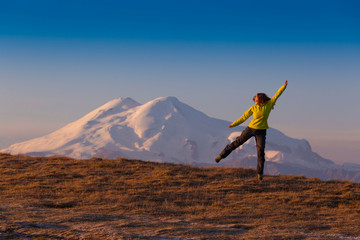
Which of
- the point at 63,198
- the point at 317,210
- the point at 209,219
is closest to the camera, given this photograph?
the point at 209,219

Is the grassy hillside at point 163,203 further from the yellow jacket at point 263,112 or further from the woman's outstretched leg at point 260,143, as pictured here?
the yellow jacket at point 263,112

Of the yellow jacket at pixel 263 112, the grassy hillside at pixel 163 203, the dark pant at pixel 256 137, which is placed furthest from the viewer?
the dark pant at pixel 256 137

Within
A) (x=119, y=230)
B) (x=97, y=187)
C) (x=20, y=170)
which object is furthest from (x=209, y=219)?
(x=20, y=170)

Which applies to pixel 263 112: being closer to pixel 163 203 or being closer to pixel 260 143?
pixel 260 143

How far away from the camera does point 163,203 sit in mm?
13492

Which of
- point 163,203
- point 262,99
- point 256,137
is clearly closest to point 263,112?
point 262,99

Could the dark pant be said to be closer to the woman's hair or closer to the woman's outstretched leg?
the woman's outstretched leg

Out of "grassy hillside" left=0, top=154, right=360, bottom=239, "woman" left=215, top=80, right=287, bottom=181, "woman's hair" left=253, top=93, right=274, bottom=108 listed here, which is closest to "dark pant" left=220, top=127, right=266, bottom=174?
"woman" left=215, top=80, right=287, bottom=181

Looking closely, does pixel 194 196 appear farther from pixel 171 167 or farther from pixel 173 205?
pixel 171 167

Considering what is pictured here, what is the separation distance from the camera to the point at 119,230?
923cm

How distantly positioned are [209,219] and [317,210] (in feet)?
12.7

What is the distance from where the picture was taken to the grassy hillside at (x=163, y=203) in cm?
931

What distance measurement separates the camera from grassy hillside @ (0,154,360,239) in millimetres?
9312

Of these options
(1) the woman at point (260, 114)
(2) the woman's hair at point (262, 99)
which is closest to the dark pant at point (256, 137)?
(1) the woman at point (260, 114)
